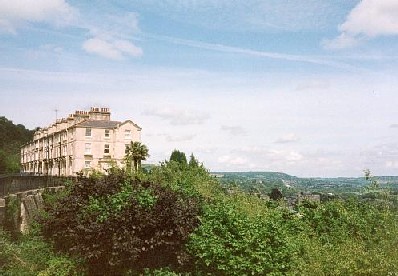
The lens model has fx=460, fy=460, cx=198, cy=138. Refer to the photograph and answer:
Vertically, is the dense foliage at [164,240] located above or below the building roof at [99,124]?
below


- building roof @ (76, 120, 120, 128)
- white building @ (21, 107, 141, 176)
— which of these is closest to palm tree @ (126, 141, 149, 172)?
white building @ (21, 107, 141, 176)

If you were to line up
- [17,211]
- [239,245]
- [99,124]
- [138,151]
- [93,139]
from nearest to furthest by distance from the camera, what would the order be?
1. [239,245]
2. [17,211]
3. [138,151]
4. [93,139]
5. [99,124]

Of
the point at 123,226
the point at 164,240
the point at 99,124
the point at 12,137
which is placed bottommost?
the point at 164,240

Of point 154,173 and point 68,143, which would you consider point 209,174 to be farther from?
point 68,143

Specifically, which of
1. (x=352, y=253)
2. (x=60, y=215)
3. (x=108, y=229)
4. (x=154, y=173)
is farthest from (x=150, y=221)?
(x=154, y=173)

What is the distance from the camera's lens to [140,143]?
189ft

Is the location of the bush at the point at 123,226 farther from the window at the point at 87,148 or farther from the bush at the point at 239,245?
the window at the point at 87,148

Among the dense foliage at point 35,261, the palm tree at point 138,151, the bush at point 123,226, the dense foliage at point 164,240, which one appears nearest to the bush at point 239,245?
the dense foliage at point 164,240

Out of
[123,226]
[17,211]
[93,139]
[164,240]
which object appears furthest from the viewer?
[93,139]

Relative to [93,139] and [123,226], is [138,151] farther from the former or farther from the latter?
[123,226]

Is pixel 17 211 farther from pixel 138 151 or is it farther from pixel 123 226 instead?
pixel 138 151

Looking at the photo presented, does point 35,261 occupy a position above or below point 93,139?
below

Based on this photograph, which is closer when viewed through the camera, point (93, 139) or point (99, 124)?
point (93, 139)

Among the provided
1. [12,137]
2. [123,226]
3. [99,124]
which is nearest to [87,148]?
[99,124]
